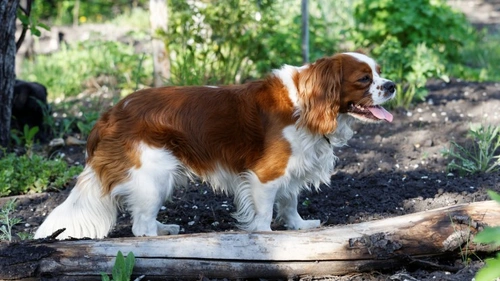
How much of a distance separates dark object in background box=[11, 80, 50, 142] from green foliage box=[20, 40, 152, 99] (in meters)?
1.50

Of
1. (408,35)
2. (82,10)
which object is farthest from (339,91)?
(82,10)

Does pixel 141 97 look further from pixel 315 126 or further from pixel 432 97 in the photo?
pixel 432 97

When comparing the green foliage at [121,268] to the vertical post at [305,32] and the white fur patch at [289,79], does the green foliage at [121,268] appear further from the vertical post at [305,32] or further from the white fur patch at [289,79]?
the vertical post at [305,32]

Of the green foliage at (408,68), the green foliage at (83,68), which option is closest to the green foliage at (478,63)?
the green foliage at (408,68)

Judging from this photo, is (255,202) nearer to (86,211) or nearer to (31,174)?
(86,211)

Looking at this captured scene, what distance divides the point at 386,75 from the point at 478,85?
1.38m

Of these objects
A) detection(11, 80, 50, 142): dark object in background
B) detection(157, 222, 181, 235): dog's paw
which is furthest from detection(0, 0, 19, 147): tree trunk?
detection(157, 222, 181, 235): dog's paw

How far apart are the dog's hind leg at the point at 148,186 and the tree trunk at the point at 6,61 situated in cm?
257

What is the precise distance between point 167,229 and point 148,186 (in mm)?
554

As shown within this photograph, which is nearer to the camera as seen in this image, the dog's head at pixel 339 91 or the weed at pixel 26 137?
the dog's head at pixel 339 91

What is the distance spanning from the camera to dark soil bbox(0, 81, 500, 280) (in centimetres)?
474

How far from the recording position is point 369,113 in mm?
4309

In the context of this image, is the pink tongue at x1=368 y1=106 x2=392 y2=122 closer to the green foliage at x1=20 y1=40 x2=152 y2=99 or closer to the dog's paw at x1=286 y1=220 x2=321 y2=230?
the dog's paw at x1=286 y1=220 x2=321 y2=230

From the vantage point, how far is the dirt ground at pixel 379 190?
4.73 metres
